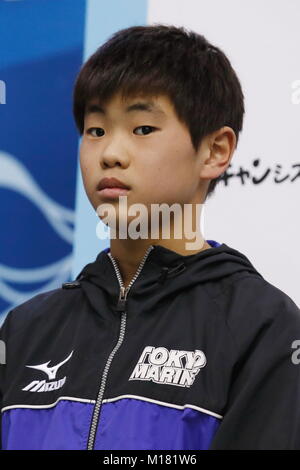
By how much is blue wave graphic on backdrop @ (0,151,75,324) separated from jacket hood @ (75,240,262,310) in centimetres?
59

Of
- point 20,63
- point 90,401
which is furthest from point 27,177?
point 90,401

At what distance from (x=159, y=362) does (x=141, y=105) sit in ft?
1.09

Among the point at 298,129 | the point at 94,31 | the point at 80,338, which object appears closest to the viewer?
the point at 80,338

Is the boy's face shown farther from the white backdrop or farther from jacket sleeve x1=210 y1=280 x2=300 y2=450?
the white backdrop

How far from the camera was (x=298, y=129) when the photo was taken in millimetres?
1525

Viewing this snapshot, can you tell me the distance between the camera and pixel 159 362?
1.04 meters

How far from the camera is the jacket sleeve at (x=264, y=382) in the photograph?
95 centimetres

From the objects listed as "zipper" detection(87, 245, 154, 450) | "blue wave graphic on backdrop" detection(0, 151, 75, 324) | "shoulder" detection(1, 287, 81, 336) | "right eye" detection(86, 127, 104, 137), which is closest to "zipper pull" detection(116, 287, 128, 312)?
"zipper" detection(87, 245, 154, 450)

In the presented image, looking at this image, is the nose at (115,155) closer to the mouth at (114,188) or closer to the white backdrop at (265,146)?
the mouth at (114,188)

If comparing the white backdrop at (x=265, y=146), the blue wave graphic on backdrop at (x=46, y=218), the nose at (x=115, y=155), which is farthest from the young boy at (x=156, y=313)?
the blue wave graphic on backdrop at (x=46, y=218)

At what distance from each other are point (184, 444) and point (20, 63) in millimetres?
1051

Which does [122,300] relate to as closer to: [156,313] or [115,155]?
[156,313]

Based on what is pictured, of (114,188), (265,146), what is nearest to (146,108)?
(114,188)
